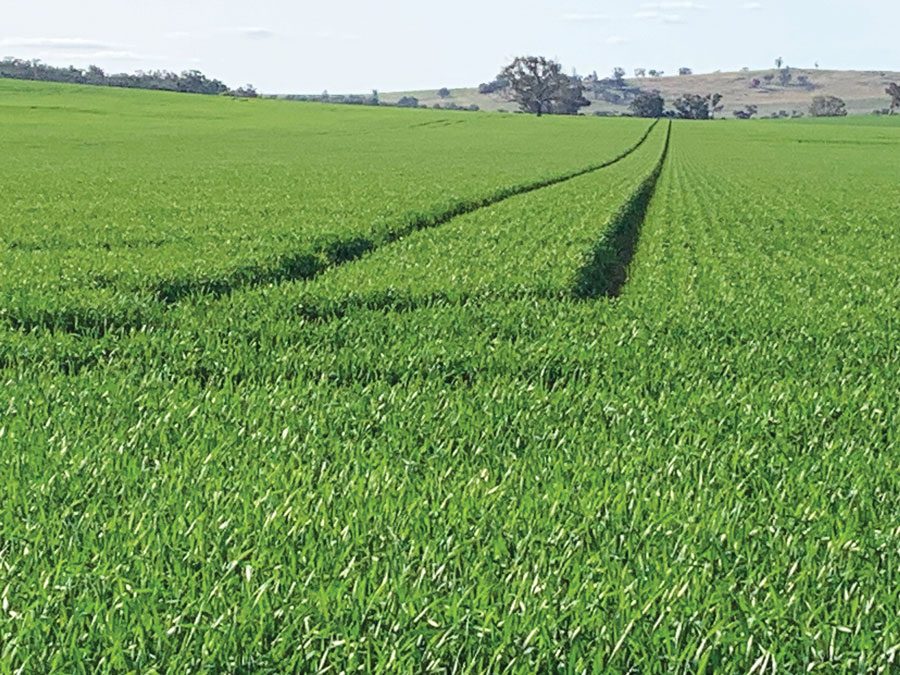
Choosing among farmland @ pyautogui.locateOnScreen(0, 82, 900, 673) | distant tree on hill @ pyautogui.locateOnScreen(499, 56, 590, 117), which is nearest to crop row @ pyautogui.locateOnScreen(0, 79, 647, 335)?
farmland @ pyautogui.locateOnScreen(0, 82, 900, 673)

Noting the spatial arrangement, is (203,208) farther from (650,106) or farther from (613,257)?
(650,106)

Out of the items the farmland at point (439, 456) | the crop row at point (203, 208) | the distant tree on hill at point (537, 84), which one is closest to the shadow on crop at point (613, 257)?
the farmland at point (439, 456)

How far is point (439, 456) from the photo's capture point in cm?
582

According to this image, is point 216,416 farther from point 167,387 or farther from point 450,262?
point 450,262

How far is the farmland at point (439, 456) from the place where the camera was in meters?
3.43

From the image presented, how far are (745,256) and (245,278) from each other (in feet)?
34.7

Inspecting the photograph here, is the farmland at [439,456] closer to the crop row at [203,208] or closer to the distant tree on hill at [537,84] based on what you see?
the crop row at [203,208]

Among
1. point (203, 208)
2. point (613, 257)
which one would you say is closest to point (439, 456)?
point (613, 257)

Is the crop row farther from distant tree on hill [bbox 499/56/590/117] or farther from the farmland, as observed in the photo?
distant tree on hill [bbox 499/56/590/117]

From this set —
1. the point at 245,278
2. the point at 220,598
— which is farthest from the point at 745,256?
the point at 220,598

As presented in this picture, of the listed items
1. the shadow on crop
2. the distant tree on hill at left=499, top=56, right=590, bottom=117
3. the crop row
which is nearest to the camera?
the crop row

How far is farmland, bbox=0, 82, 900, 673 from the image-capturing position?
11.2ft

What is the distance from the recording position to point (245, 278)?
1385 centimetres

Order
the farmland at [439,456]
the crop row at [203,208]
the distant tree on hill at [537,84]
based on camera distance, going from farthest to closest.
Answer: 1. the distant tree on hill at [537,84]
2. the crop row at [203,208]
3. the farmland at [439,456]
